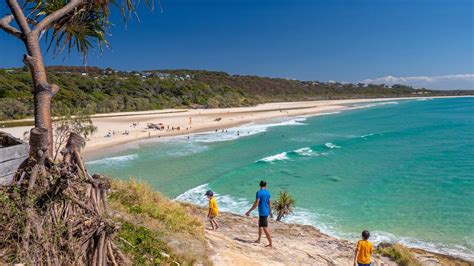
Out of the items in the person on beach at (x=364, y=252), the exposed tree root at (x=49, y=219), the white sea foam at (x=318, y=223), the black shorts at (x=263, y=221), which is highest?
the exposed tree root at (x=49, y=219)

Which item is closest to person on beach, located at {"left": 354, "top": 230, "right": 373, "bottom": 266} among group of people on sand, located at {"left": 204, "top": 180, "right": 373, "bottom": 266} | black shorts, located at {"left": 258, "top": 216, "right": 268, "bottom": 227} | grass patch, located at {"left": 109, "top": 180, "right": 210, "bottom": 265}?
group of people on sand, located at {"left": 204, "top": 180, "right": 373, "bottom": 266}

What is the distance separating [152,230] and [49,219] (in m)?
2.57

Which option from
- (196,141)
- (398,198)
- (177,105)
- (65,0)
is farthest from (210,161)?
(177,105)

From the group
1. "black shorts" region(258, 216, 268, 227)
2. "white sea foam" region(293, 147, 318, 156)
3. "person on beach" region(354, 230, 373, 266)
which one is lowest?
"white sea foam" region(293, 147, 318, 156)

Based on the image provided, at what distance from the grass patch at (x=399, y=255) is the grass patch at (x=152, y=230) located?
570cm

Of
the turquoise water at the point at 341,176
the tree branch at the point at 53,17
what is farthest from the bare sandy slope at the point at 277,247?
the tree branch at the point at 53,17

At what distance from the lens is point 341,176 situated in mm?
23328

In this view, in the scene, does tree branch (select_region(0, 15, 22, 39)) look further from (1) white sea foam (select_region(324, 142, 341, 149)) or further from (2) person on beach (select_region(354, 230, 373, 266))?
(1) white sea foam (select_region(324, 142, 341, 149))

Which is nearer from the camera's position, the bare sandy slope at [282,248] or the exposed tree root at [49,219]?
the exposed tree root at [49,219]

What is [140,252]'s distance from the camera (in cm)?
518

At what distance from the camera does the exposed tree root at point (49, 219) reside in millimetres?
3855

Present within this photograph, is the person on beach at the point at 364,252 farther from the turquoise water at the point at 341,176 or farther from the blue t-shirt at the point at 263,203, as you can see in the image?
the turquoise water at the point at 341,176

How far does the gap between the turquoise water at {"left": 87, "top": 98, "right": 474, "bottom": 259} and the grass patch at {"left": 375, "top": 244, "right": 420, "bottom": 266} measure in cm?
284

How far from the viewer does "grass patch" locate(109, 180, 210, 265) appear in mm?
5336
